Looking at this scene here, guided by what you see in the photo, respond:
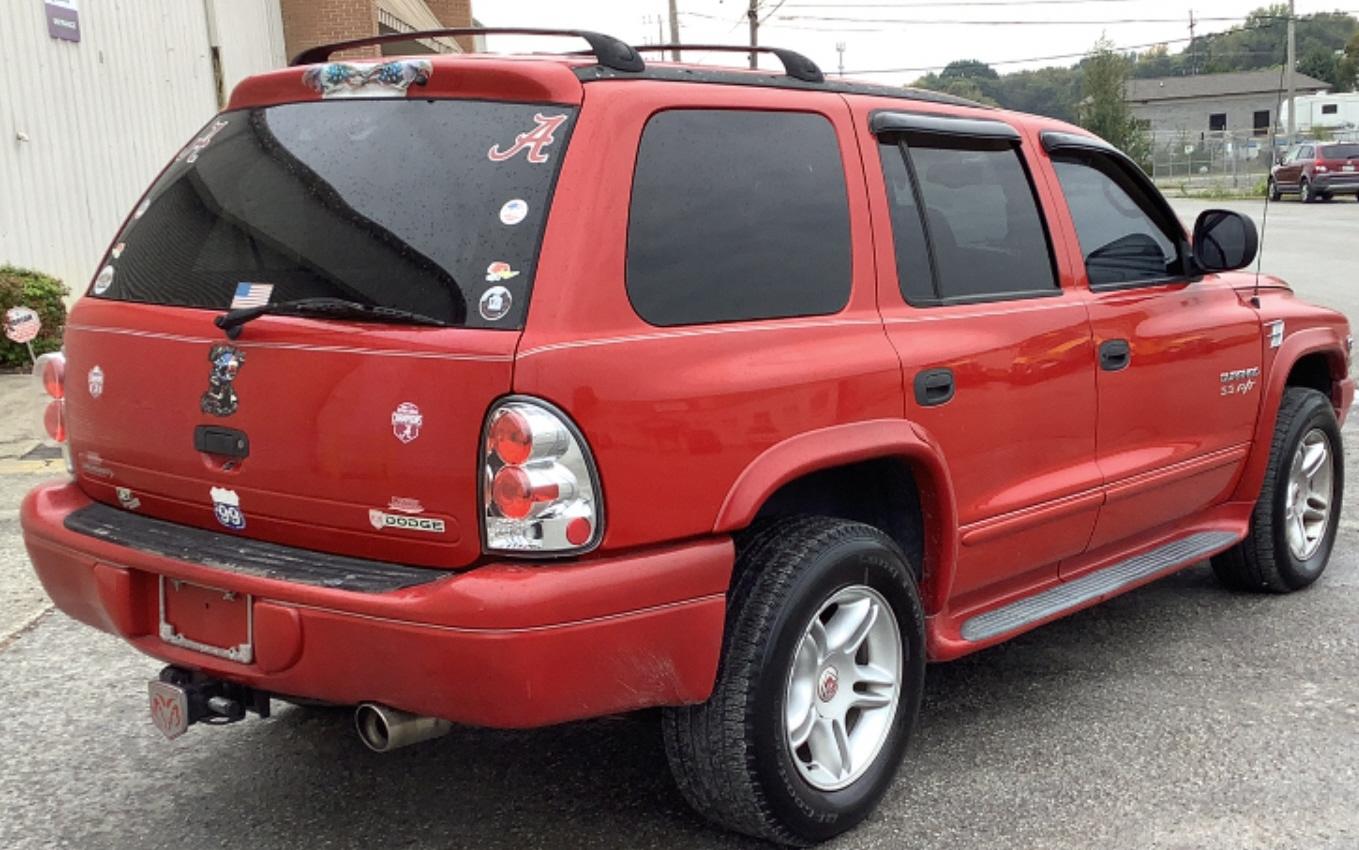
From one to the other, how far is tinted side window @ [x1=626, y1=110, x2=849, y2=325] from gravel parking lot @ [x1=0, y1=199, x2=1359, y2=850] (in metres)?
1.32

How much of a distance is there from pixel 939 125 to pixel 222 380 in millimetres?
2043

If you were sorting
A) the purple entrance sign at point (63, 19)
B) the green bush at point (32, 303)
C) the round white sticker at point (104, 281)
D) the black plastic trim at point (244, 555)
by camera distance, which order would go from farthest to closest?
the purple entrance sign at point (63, 19) → the green bush at point (32, 303) → the round white sticker at point (104, 281) → the black plastic trim at point (244, 555)

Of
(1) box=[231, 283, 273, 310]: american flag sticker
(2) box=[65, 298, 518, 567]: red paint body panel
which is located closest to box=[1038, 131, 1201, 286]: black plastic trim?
(2) box=[65, 298, 518, 567]: red paint body panel

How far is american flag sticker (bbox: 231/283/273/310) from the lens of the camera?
2939 millimetres

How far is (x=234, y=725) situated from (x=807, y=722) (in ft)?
6.10

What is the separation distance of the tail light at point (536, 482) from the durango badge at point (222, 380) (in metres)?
0.67

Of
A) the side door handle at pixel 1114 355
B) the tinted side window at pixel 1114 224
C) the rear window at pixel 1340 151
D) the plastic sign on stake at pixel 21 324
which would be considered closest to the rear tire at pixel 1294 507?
the tinted side window at pixel 1114 224

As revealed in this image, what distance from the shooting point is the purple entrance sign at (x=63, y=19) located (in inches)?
442

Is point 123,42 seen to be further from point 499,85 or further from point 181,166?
point 499,85

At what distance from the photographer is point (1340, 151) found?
35125 millimetres

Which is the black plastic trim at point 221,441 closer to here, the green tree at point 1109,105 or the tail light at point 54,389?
the tail light at point 54,389

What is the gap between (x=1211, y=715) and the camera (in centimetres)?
A: 395

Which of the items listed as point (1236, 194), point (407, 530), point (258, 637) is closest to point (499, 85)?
point (407, 530)

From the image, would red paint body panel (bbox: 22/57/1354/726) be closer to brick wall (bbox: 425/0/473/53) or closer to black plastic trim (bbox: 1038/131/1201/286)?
black plastic trim (bbox: 1038/131/1201/286)
